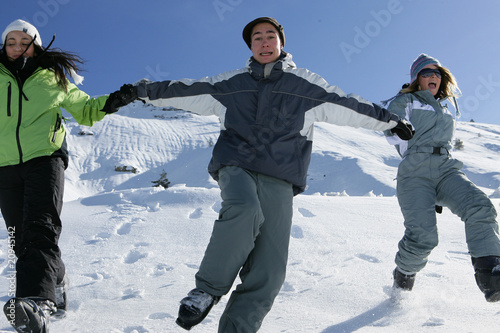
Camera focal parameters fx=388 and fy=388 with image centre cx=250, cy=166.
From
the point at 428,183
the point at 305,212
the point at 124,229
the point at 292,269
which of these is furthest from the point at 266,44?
the point at 305,212

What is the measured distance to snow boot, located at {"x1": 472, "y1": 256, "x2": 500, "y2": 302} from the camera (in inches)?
85.9

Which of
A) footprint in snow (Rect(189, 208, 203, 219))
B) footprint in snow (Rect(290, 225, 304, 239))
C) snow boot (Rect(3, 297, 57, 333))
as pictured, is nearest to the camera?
snow boot (Rect(3, 297, 57, 333))

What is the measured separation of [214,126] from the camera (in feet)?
120

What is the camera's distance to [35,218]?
2141 millimetres

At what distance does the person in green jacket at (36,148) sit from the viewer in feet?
6.58

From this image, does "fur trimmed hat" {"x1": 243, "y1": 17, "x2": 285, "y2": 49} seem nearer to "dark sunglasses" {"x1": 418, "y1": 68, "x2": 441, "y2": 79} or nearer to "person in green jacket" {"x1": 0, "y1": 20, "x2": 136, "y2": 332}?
"person in green jacket" {"x1": 0, "y1": 20, "x2": 136, "y2": 332}

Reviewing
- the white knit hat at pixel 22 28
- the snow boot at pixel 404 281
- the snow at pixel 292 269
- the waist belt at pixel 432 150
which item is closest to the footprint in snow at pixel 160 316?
the snow at pixel 292 269

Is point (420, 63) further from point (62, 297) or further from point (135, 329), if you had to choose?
point (62, 297)

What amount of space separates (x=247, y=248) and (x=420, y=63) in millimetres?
2500

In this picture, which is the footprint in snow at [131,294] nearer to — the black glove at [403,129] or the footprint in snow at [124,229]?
the footprint in snow at [124,229]

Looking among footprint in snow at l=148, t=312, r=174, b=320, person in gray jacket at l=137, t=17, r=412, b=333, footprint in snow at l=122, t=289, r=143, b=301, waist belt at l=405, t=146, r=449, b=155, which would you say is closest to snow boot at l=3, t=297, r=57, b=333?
person in gray jacket at l=137, t=17, r=412, b=333

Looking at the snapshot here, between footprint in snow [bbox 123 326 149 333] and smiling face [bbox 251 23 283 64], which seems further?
smiling face [bbox 251 23 283 64]

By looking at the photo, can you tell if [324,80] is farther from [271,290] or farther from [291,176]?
[271,290]

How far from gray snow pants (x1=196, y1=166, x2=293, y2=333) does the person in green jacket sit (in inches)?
32.5
